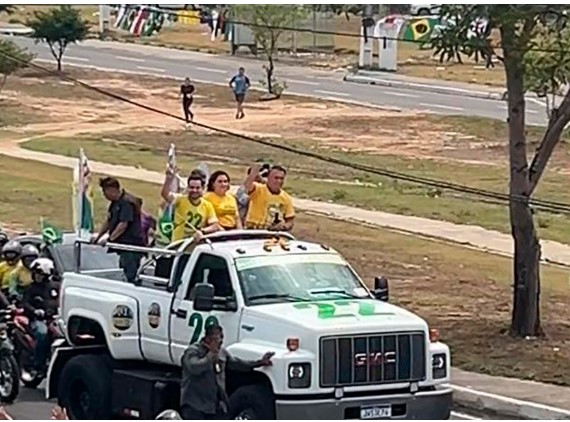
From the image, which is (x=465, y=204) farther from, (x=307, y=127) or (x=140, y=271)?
(x=140, y=271)

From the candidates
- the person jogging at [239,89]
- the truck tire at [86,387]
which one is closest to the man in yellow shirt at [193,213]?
the truck tire at [86,387]

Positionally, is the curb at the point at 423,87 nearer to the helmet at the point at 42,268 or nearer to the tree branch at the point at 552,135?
the tree branch at the point at 552,135

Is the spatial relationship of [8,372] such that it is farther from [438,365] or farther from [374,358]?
[438,365]

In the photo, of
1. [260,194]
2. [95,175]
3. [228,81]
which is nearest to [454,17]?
[260,194]

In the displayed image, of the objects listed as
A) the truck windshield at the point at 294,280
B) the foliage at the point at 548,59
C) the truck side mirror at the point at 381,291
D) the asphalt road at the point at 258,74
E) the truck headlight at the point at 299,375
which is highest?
the foliage at the point at 548,59

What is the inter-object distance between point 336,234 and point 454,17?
1113 cm

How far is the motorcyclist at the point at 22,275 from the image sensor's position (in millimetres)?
16797

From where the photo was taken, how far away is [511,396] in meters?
16.4

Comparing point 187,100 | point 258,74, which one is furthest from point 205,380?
point 258,74

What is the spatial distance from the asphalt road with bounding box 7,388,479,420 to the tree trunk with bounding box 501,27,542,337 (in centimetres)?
387

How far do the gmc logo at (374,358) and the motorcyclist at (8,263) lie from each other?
5.36 meters

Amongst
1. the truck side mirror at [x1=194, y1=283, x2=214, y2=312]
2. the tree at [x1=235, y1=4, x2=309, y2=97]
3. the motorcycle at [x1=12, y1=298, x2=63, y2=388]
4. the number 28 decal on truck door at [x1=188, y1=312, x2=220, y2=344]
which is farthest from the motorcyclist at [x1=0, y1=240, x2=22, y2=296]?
the tree at [x1=235, y1=4, x2=309, y2=97]

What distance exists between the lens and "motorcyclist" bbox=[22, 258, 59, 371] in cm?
1622

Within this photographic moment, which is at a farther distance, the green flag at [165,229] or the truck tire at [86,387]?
the green flag at [165,229]
